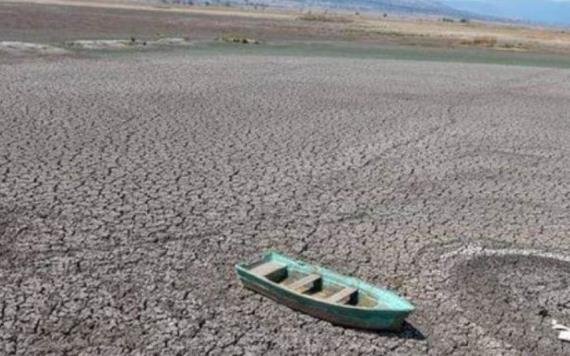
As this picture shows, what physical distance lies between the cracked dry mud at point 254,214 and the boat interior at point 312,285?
0.94 ft

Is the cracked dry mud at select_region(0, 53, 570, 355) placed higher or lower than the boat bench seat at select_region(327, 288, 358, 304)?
lower

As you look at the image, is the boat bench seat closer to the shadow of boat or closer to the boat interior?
the boat interior

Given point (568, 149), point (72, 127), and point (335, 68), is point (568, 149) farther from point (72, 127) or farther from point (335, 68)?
point (335, 68)

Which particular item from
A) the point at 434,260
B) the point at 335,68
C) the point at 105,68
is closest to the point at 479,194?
the point at 434,260

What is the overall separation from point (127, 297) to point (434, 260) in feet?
11.8

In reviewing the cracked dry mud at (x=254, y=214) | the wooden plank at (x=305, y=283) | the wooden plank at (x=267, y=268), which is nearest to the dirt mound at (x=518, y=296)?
the cracked dry mud at (x=254, y=214)

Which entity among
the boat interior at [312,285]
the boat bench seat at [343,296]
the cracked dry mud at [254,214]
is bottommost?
the cracked dry mud at [254,214]

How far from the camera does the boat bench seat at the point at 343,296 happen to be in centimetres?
648

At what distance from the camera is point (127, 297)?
667 centimetres

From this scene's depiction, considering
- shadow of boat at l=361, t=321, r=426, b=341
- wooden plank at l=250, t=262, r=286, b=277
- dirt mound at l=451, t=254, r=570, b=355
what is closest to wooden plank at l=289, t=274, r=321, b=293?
wooden plank at l=250, t=262, r=286, b=277

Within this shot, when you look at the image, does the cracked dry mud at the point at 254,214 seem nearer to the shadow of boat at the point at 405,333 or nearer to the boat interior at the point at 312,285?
the shadow of boat at the point at 405,333

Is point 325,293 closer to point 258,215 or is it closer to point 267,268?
point 267,268

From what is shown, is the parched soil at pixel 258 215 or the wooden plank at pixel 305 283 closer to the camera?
the parched soil at pixel 258 215

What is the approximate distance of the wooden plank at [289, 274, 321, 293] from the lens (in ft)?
22.2
